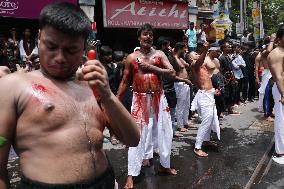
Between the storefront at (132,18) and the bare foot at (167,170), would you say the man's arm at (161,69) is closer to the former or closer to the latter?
the bare foot at (167,170)

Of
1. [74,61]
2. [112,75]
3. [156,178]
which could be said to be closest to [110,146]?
[112,75]

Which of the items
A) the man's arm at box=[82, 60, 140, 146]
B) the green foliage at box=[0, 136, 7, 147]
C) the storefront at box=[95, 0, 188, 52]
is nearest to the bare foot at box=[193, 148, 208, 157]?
the man's arm at box=[82, 60, 140, 146]

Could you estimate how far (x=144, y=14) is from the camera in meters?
14.0

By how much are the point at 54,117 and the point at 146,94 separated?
302 centimetres

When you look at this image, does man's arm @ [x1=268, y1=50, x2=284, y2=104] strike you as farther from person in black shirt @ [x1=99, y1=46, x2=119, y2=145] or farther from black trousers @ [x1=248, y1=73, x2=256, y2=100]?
black trousers @ [x1=248, y1=73, x2=256, y2=100]

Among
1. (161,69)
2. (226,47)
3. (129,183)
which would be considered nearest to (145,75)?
(161,69)

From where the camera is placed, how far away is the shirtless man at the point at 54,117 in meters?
1.78

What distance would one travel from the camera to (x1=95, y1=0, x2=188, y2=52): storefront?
42.0 ft

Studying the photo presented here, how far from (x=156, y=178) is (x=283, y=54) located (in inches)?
105

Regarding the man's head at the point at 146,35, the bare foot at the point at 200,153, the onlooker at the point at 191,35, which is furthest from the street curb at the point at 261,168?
the onlooker at the point at 191,35

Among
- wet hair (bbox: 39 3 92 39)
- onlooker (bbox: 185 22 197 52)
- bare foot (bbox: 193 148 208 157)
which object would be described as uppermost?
onlooker (bbox: 185 22 197 52)

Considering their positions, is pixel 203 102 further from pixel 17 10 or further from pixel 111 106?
pixel 17 10

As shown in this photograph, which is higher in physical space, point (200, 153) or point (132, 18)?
point (132, 18)

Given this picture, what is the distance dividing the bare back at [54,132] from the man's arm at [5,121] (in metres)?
0.02
